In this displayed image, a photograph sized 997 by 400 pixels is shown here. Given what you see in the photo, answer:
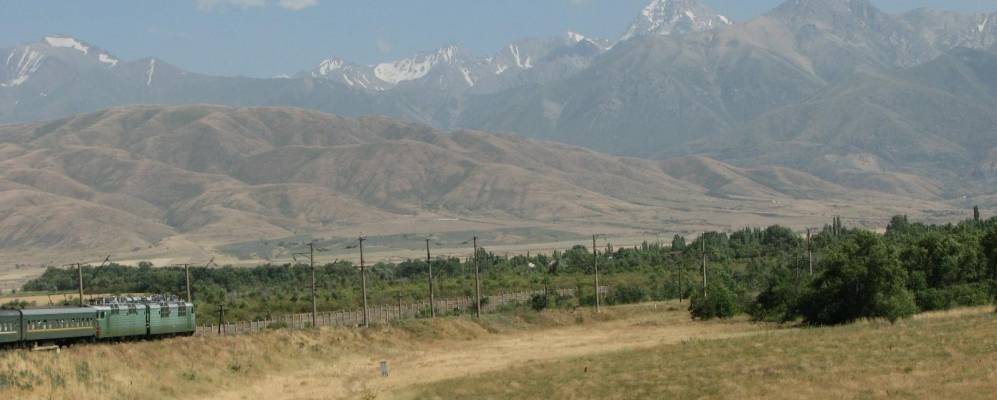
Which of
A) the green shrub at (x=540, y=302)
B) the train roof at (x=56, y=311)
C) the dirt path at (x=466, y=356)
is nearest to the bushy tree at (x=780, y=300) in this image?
the dirt path at (x=466, y=356)

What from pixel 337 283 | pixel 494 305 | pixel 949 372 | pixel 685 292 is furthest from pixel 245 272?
pixel 949 372

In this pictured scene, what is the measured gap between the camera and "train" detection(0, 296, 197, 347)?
5916 centimetres

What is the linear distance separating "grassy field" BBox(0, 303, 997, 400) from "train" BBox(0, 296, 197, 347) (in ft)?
10.5

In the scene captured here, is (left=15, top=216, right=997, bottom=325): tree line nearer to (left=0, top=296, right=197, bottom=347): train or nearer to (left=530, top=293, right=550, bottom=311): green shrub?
(left=530, top=293, right=550, bottom=311): green shrub

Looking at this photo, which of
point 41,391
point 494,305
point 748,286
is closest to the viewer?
point 41,391

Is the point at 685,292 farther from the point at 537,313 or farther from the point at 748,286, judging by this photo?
the point at 537,313

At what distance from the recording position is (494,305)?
119 m

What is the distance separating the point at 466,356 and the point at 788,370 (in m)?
27.3

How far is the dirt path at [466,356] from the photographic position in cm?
5656

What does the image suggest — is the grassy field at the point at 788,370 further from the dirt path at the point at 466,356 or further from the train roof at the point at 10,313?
the train roof at the point at 10,313

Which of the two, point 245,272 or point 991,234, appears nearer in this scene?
point 991,234

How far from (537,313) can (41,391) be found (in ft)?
173

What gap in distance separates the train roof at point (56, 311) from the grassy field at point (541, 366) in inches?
136

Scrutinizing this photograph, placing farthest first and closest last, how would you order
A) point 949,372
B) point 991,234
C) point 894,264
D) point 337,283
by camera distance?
point 337,283 < point 991,234 < point 894,264 < point 949,372
